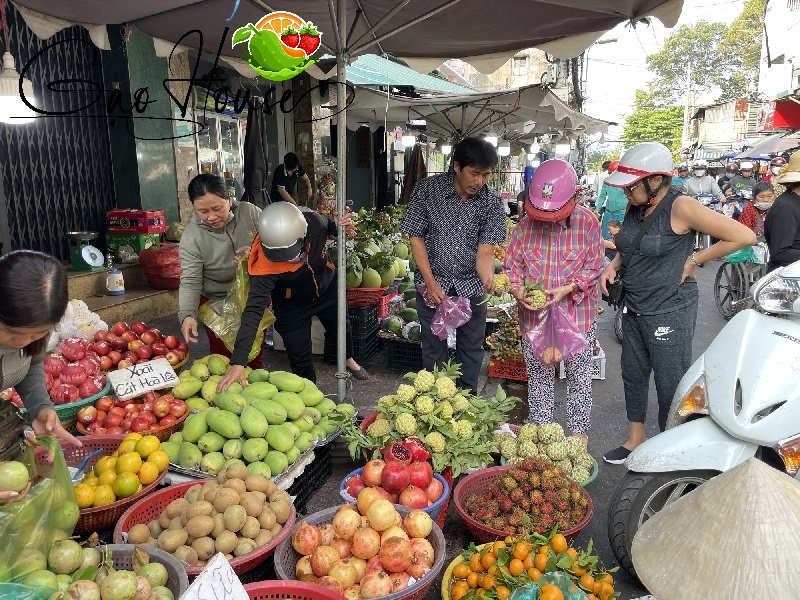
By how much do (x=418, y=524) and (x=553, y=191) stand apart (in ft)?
6.87

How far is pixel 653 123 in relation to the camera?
57562mm

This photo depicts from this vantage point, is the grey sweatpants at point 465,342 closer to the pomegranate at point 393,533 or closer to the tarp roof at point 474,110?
the pomegranate at point 393,533

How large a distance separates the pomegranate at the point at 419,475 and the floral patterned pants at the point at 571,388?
1.30m

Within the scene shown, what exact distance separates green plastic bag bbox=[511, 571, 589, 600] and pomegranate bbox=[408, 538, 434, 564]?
1.33 ft

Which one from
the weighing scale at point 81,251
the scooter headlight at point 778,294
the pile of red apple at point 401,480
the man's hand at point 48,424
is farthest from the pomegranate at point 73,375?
the scooter headlight at point 778,294

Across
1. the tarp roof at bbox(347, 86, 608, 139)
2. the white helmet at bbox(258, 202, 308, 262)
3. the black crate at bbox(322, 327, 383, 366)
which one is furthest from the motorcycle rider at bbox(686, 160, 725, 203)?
the white helmet at bbox(258, 202, 308, 262)

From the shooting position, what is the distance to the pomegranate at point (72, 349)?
3980 mm

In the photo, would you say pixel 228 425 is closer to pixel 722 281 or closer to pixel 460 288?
pixel 460 288

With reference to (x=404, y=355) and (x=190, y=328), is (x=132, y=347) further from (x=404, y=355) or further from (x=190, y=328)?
(x=404, y=355)

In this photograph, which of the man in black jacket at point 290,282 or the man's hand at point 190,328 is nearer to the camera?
the man in black jacket at point 290,282

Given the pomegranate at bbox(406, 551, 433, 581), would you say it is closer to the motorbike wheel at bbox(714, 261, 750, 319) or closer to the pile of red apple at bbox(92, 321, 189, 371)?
the pile of red apple at bbox(92, 321, 189, 371)

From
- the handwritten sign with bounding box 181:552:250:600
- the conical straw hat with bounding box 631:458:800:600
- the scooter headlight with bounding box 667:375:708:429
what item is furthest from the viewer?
the scooter headlight with bounding box 667:375:708:429

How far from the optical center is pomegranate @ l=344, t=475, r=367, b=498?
2.87 m

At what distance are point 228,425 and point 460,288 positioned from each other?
1.88 meters
